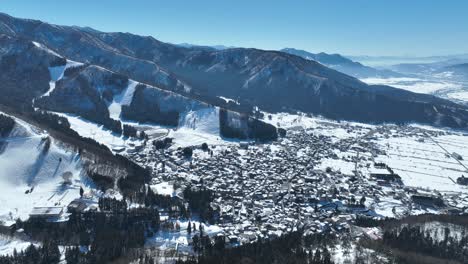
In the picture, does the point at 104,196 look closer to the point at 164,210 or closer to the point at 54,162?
the point at 164,210

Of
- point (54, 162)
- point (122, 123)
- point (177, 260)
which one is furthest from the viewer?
point (122, 123)

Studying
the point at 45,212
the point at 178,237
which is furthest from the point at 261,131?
the point at 45,212

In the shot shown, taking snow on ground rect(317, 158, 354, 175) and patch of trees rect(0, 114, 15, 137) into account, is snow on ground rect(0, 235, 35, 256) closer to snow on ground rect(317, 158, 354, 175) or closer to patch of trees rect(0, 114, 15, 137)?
patch of trees rect(0, 114, 15, 137)

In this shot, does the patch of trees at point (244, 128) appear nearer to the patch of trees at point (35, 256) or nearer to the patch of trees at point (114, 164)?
the patch of trees at point (114, 164)

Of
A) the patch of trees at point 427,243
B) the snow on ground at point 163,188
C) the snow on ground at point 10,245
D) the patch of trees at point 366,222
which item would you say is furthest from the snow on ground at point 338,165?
the snow on ground at point 10,245

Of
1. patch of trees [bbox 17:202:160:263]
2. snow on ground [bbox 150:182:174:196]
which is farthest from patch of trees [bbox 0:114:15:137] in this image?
snow on ground [bbox 150:182:174:196]

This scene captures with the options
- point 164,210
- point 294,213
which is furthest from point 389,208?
point 164,210
